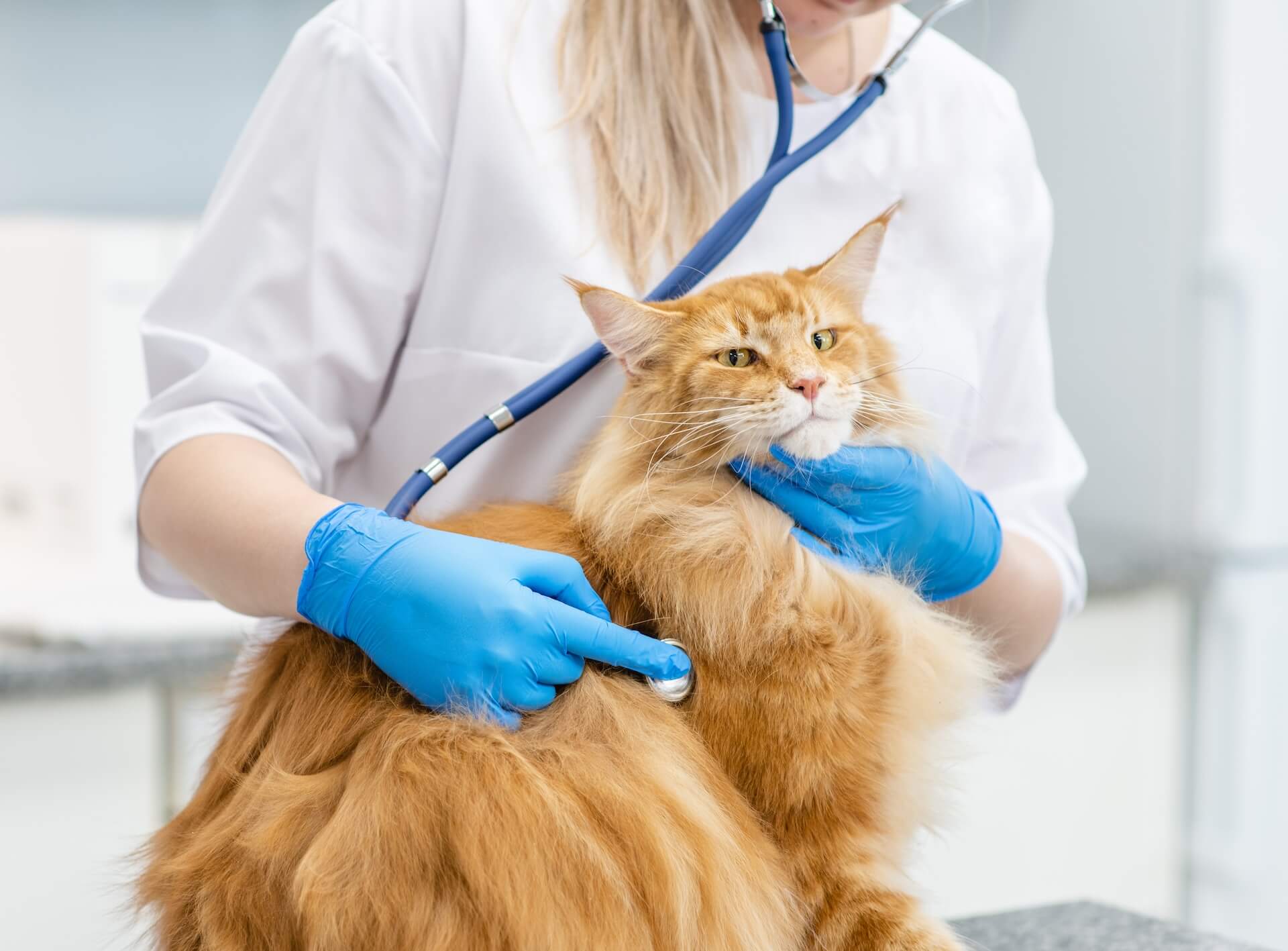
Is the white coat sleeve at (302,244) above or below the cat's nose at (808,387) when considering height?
above

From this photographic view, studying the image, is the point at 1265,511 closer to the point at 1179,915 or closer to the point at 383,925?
the point at 1179,915

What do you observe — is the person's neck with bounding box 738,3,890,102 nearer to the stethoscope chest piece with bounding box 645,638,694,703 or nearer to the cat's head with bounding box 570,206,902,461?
the cat's head with bounding box 570,206,902,461

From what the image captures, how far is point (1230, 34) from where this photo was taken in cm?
244

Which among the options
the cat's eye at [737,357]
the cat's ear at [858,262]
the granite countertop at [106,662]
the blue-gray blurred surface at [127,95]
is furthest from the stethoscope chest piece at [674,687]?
the blue-gray blurred surface at [127,95]

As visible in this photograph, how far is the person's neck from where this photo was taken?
3.79 ft

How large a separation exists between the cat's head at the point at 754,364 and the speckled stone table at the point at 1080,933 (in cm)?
50

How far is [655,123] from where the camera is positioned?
1.06 m

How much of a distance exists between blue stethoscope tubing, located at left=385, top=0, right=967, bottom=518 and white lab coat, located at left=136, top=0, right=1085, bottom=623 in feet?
0.26

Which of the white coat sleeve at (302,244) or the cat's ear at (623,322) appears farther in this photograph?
the white coat sleeve at (302,244)

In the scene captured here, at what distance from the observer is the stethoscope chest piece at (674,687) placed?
31.9 inches

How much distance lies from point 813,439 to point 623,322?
0.18m

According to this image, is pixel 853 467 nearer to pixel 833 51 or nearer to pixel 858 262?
pixel 858 262

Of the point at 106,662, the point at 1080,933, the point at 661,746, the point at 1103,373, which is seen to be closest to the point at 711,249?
the point at 661,746

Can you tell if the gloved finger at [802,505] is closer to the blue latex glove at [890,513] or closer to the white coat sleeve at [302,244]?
the blue latex glove at [890,513]
